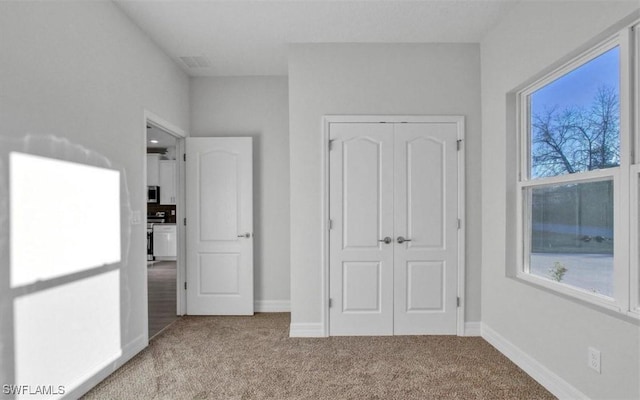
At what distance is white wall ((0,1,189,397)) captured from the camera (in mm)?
1805

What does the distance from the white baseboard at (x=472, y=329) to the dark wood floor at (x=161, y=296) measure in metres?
3.03

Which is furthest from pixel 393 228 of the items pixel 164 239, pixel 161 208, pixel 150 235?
pixel 161 208

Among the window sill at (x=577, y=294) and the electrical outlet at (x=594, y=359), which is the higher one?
the window sill at (x=577, y=294)

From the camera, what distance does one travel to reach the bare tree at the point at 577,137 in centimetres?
201

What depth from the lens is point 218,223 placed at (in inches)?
160

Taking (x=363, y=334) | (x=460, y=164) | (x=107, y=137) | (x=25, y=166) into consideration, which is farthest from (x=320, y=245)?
(x=25, y=166)

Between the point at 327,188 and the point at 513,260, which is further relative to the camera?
the point at 327,188

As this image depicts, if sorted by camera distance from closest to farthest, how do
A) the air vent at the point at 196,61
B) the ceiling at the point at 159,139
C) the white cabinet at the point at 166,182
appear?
the air vent at the point at 196,61 → the ceiling at the point at 159,139 → the white cabinet at the point at 166,182

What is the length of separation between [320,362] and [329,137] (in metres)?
2.00

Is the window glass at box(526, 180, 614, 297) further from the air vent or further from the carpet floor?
the air vent

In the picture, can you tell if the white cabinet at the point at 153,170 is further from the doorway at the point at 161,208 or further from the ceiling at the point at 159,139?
the ceiling at the point at 159,139

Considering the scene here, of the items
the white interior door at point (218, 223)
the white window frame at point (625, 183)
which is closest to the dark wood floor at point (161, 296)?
the white interior door at point (218, 223)

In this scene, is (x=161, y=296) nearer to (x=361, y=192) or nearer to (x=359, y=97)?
(x=361, y=192)

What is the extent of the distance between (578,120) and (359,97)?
1781 millimetres
